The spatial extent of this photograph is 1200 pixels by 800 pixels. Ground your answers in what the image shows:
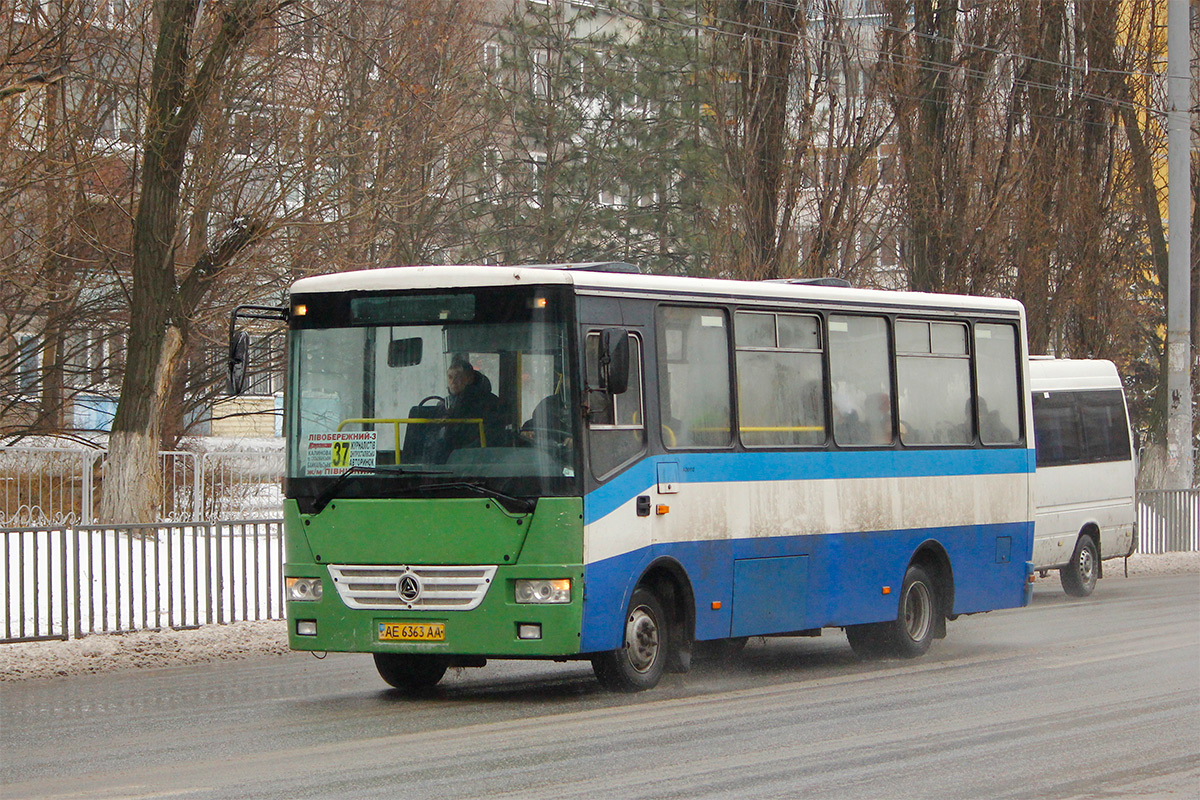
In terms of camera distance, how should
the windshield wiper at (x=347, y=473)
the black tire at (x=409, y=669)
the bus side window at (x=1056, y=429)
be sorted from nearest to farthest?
the windshield wiper at (x=347, y=473) < the black tire at (x=409, y=669) < the bus side window at (x=1056, y=429)

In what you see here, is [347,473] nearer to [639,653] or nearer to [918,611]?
[639,653]

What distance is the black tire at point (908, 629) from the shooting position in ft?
50.5

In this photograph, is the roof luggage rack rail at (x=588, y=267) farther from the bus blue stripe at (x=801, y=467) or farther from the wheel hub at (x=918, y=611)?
the wheel hub at (x=918, y=611)

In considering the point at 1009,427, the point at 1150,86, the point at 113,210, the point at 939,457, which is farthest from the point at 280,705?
the point at 1150,86

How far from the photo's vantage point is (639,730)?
10688 mm

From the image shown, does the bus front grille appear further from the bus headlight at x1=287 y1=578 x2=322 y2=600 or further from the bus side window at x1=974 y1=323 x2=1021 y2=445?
the bus side window at x1=974 y1=323 x2=1021 y2=445

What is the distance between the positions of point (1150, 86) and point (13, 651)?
2880 cm

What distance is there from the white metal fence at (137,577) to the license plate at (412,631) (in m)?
4.96

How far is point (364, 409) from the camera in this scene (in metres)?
12.3

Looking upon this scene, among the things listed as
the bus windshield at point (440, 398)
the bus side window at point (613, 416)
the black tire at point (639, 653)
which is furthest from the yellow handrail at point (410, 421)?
the black tire at point (639, 653)

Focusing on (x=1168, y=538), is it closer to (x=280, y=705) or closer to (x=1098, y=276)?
(x=1098, y=276)

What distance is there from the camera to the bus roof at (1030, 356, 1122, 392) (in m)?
23.6

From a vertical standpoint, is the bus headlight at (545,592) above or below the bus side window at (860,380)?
below

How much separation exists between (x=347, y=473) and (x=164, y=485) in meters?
15.7
